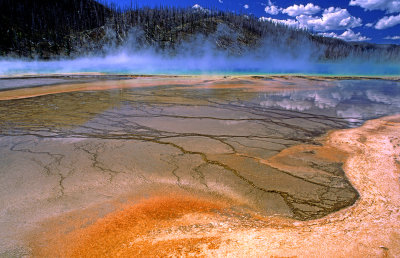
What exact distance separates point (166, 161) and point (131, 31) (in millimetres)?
76853

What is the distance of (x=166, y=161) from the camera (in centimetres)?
390

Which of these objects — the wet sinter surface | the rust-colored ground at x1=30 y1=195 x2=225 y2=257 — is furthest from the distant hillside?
the rust-colored ground at x1=30 y1=195 x2=225 y2=257

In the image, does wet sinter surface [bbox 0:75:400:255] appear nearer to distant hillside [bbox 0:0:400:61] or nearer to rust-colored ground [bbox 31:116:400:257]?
rust-colored ground [bbox 31:116:400:257]

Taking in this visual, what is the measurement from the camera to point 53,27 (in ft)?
214

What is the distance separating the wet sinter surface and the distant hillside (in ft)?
195

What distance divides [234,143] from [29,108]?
6.96 metres

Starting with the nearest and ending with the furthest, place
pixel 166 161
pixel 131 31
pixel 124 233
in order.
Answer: pixel 124 233 < pixel 166 161 < pixel 131 31

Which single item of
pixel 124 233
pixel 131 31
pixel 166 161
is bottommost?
pixel 124 233

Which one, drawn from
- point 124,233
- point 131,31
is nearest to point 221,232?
point 124,233

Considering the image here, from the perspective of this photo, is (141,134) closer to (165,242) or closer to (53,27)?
(165,242)

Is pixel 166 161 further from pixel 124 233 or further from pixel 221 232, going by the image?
pixel 221 232

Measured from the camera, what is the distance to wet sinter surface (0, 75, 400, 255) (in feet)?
9.39

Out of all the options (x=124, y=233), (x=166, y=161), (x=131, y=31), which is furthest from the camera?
(x=131, y=31)

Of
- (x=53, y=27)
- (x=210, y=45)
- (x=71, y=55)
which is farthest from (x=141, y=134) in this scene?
(x=53, y=27)
